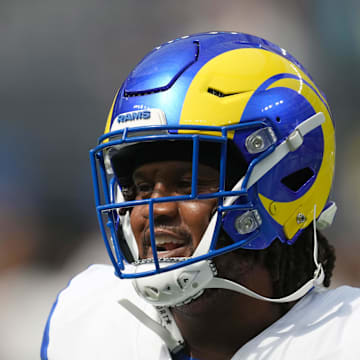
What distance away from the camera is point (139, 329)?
1.24m

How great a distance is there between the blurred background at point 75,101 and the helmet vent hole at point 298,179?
3.74 ft

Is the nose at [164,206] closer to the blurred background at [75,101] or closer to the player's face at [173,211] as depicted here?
the player's face at [173,211]

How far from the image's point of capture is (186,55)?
43.6 inches

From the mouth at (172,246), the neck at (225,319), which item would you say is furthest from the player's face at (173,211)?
the neck at (225,319)

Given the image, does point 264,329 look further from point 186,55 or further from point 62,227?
point 62,227

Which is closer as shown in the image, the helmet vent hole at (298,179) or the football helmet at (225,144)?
the football helmet at (225,144)

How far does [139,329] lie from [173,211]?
37cm

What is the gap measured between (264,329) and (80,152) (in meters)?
1.79

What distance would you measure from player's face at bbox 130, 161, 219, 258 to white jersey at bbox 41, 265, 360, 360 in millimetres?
251

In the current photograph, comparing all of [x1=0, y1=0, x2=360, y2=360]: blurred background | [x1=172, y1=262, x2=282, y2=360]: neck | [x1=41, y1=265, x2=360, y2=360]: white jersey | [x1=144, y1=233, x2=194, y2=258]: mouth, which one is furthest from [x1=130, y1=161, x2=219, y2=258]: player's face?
[x1=0, y1=0, x2=360, y2=360]: blurred background

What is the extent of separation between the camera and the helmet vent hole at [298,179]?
1.11 meters

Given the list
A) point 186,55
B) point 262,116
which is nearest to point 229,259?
point 262,116

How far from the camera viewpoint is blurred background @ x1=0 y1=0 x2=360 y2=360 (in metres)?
2.27

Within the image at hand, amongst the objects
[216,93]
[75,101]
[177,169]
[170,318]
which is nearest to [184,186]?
[177,169]
